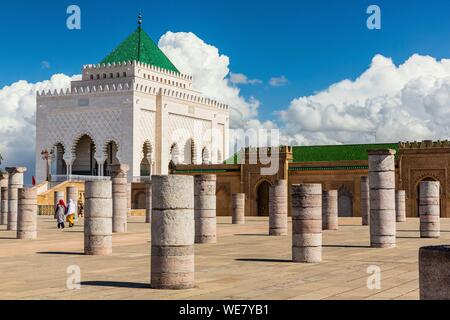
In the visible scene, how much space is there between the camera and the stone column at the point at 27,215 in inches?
576

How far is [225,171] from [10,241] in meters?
19.8

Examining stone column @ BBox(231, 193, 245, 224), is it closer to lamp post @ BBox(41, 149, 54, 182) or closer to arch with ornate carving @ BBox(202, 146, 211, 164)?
lamp post @ BBox(41, 149, 54, 182)

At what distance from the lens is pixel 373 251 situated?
434 inches

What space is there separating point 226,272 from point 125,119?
31.2 metres

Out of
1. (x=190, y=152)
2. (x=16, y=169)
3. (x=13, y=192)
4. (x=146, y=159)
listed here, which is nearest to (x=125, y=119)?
(x=146, y=159)

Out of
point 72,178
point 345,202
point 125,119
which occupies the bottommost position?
point 345,202

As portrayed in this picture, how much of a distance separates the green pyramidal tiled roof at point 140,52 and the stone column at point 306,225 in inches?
1309

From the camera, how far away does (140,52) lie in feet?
139

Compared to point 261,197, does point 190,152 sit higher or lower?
higher

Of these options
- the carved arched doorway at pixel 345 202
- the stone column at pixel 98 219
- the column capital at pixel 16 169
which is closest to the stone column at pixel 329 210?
the column capital at pixel 16 169

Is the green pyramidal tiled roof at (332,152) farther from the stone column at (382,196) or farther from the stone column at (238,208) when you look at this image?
the stone column at (382,196)

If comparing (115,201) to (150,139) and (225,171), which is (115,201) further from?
(150,139)

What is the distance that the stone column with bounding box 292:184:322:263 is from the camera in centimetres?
931

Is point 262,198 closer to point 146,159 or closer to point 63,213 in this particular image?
point 146,159
